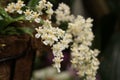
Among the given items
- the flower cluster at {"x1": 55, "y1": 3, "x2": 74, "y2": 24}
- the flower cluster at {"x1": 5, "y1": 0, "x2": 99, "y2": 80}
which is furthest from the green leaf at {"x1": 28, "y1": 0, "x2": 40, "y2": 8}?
the flower cluster at {"x1": 55, "y1": 3, "x2": 74, "y2": 24}

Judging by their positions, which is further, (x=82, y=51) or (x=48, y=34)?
(x=82, y=51)

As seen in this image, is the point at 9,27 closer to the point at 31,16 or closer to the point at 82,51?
the point at 31,16

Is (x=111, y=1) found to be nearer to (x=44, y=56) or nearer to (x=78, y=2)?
(x=78, y=2)

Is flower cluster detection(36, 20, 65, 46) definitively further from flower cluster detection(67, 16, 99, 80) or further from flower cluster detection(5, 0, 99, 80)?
flower cluster detection(67, 16, 99, 80)

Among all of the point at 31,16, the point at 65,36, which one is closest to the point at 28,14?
the point at 31,16

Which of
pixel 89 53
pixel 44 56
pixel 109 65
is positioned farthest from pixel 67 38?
pixel 44 56

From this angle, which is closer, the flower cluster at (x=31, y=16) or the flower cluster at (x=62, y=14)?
the flower cluster at (x=31, y=16)

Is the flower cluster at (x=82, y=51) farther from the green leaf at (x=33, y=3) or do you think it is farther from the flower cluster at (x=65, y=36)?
the green leaf at (x=33, y=3)

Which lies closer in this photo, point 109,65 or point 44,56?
point 109,65

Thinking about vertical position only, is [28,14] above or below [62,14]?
below

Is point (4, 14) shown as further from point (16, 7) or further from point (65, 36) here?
point (65, 36)

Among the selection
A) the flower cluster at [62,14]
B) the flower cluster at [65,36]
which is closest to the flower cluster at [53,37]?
the flower cluster at [65,36]
